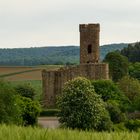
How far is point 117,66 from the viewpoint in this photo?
92750 millimetres

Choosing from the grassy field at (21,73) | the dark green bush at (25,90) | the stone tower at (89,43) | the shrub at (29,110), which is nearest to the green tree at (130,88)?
the stone tower at (89,43)

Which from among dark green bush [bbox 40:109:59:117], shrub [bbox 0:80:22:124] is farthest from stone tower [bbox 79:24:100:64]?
shrub [bbox 0:80:22:124]

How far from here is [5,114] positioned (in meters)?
38.6

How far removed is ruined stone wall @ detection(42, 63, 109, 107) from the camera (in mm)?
71312

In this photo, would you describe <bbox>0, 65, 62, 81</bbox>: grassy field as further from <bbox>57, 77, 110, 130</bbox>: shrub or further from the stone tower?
<bbox>57, 77, 110, 130</bbox>: shrub

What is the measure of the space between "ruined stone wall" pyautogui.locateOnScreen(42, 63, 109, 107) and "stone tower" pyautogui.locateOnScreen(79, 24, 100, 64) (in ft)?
17.1

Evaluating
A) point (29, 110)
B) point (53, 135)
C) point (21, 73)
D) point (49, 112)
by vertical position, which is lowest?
point (49, 112)

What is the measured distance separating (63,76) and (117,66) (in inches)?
826

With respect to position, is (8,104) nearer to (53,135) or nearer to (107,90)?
(107,90)

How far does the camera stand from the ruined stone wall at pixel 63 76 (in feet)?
234

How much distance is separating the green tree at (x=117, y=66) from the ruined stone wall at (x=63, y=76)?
64.0 feet

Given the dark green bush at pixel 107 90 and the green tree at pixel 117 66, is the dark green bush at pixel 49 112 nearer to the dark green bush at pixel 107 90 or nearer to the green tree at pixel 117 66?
the dark green bush at pixel 107 90

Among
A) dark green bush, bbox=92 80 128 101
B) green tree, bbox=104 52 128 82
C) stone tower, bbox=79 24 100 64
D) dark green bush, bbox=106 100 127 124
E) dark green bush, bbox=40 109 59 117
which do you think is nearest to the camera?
dark green bush, bbox=106 100 127 124

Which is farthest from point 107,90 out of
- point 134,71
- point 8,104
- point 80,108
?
point 134,71
